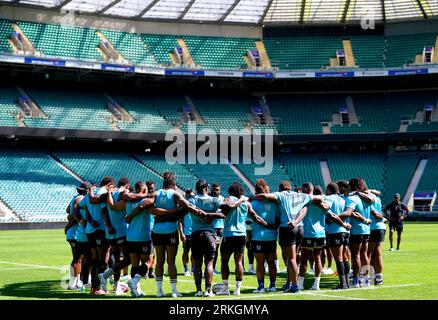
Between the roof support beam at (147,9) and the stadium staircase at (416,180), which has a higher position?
the roof support beam at (147,9)

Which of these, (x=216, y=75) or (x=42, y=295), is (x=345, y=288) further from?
(x=216, y=75)

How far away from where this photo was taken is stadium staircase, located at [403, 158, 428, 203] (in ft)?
196

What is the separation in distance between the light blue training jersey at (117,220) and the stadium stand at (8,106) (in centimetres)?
4307

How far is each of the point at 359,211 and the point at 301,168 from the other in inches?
1928

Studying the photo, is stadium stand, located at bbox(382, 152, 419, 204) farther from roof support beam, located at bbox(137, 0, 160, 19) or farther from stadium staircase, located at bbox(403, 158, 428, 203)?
roof support beam, located at bbox(137, 0, 160, 19)

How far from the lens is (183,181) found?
2335 inches

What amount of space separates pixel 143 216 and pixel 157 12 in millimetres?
51098

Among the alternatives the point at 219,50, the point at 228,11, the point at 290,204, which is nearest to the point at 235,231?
the point at 290,204

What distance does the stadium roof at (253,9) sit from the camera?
197ft

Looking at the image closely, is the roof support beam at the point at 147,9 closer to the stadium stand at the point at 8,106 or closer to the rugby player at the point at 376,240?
the stadium stand at the point at 8,106

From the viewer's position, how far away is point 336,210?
15867 millimetres

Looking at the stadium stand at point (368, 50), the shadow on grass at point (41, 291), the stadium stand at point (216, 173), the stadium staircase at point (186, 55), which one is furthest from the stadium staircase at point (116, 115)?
the shadow on grass at point (41, 291)

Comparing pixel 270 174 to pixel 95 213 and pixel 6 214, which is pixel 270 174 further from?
pixel 95 213

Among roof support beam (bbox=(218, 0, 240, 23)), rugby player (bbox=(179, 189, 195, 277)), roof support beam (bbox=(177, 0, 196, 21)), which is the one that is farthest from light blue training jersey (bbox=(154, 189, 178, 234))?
roof support beam (bbox=(218, 0, 240, 23))
